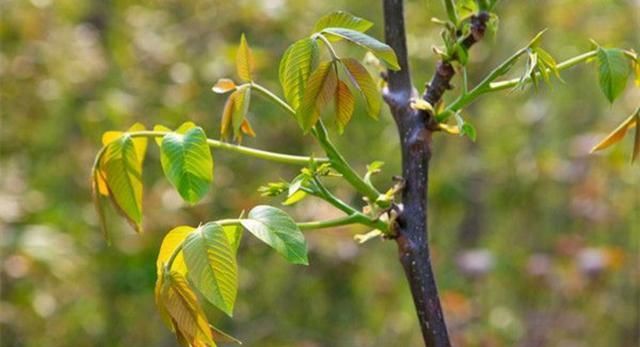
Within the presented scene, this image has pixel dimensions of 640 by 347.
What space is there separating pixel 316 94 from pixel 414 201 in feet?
0.41

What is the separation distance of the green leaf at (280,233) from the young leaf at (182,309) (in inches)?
2.8

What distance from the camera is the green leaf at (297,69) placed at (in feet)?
2.82

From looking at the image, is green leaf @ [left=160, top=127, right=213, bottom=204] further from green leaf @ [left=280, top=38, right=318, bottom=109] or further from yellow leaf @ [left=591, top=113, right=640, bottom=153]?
yellow leaf @ [left=591, top=113, right=640, bottom=153]

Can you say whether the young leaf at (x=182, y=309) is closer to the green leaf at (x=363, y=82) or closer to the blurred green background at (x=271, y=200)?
the green leaf at (x=363, y=82)

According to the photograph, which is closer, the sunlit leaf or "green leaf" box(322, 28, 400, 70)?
"green leaf" box(322, 28, 400, 70)

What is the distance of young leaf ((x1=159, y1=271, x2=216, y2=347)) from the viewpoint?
86 cm

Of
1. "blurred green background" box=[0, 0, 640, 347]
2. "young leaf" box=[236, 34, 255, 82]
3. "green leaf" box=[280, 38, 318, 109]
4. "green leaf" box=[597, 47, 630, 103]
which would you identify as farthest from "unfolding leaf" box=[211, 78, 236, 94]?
"blurred green background" box=[0, 0, 640, 347]

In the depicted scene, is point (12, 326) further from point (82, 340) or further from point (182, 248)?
point (182, 248)

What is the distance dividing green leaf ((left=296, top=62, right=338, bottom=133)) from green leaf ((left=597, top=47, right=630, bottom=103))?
23 cm

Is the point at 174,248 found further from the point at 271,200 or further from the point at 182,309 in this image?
the point at 271,200

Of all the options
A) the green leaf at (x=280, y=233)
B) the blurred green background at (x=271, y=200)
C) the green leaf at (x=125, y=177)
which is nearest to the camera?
the green leaf at (x=280, y=233)

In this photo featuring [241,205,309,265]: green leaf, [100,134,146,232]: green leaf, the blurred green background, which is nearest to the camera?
[241,205,309,265]: green leaf

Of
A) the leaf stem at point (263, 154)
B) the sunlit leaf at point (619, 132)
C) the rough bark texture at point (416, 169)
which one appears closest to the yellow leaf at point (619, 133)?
the sunlit leaf at point (619, 132)

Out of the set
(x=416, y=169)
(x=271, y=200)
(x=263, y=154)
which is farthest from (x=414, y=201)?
(x=271, y=200)
